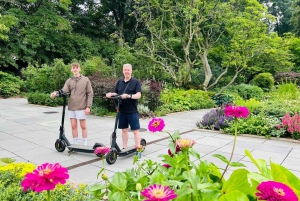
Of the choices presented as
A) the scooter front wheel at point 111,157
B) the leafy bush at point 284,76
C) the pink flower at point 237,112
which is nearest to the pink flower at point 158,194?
the pink flower at point 237,112

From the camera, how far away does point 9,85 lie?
1609 cm

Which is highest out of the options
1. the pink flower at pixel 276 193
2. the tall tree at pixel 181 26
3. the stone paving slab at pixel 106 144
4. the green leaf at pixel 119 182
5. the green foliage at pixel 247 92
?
the tall tree at pixel 181 26

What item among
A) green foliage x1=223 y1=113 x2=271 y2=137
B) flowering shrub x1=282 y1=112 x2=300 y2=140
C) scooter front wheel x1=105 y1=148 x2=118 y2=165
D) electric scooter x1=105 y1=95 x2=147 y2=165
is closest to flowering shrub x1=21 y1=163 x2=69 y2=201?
electric scooter x1=105 y1=95 x2=147 y2=165

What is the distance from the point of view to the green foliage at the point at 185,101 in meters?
10.4

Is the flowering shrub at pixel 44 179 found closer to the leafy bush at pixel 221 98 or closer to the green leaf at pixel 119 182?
the green leaf at pixel 119 182

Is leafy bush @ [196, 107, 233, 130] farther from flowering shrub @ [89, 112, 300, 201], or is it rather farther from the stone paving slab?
flowering shrub @ [89, 112, 300, 201]

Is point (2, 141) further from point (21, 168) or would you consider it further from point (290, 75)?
point (290, 75)

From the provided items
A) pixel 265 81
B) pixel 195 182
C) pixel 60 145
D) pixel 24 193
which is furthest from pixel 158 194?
pixel 265 81

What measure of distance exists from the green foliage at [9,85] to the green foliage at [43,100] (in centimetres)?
444

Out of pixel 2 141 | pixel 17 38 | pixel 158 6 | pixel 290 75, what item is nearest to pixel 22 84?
pixel 17 38

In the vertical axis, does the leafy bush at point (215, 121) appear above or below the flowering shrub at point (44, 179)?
below

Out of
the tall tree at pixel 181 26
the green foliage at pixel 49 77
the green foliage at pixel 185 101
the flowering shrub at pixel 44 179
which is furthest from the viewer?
the tall tree at pixel 181 26

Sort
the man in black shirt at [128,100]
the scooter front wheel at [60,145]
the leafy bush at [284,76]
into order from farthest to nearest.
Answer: the leafy bush at [284,76]
the scooter front wheel at [60,145]
the man in black shirt at [128,100]

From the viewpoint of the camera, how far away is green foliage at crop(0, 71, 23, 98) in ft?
51.6
